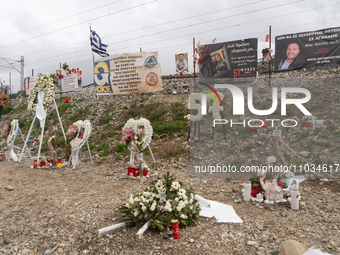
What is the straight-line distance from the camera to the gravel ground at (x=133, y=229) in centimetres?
319

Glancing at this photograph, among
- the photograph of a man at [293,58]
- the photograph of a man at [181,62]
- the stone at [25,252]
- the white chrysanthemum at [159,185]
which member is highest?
the photograph of a man at [181,62]

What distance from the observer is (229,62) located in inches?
393

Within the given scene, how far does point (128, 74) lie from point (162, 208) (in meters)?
9.29

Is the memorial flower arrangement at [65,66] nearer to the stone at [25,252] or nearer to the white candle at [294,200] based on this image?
the stone at [25,252]

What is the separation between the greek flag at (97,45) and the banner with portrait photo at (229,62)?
5.82 m

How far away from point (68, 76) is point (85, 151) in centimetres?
944

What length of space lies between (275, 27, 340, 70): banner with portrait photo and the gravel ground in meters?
5.84

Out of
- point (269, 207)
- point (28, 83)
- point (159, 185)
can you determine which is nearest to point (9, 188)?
point (159, 185)

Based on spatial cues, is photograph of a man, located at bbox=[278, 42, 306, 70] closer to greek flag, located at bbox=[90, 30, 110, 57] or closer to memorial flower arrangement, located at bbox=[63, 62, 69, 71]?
greek flag, located at bbox=[90, 30, 110, 57]

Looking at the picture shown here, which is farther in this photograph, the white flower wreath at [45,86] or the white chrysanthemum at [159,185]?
the white flower wreath at [45,86]

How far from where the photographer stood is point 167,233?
335 centimetres

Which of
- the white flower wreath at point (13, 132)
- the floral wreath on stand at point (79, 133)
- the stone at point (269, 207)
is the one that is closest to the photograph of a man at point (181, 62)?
the floral wreath on stand at point (79, 133)

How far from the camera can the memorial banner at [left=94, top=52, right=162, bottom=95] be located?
1119 cm

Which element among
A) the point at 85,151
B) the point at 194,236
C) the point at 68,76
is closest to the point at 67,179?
the point at 85,151
